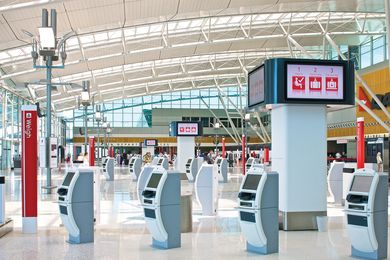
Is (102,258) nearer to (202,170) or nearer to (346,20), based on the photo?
(202,170)

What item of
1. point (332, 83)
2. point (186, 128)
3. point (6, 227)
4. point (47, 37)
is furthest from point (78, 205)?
point (186, 128)

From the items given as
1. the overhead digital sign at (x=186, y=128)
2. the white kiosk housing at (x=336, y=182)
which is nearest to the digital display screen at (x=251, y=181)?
the white kiosk housing at (x=336, y=182)

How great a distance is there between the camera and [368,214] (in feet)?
25.3

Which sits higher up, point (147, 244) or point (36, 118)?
point (36, 118)

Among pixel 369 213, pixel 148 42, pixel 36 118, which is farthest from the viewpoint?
pixel 148 42

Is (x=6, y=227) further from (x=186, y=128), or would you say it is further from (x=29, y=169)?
(x=186, y=128)

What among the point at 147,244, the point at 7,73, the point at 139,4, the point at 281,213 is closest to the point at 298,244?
the point at 281,213

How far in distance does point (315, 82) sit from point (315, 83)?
0.07ft

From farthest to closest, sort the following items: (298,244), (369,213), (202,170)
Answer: (202,170) < (298,244) < (369,213)

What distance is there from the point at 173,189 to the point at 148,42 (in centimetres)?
2943

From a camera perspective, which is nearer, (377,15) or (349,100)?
(349,100)

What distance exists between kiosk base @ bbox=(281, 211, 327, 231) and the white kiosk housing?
647 cm

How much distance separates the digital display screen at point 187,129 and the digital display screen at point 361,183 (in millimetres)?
22050

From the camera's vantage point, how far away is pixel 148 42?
122ft
